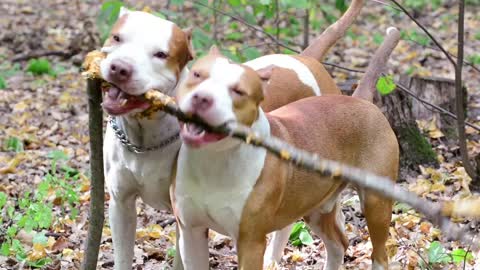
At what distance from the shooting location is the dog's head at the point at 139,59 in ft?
12.1

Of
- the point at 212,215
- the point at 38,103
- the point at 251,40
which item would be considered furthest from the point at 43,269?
the point at 251,40

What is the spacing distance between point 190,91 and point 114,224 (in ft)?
4.18

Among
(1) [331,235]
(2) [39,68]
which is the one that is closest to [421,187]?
(1) [331,235]

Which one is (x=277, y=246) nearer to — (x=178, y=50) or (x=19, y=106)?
(x=178, y=50)

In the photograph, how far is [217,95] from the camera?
3.48m

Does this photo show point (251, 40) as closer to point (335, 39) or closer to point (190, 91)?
point (335, 39)

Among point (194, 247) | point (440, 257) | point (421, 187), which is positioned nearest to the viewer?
point (194, 247)

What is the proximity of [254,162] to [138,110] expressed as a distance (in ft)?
1.82

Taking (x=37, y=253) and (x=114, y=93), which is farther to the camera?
(x=37, y=253)

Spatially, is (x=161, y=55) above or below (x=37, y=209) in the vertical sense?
above

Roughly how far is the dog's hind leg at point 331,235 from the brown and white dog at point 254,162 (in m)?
0.27

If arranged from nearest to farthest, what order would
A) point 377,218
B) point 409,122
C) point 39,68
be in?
point 377,218
point 409,122
point 39,68

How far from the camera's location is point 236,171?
380 cm

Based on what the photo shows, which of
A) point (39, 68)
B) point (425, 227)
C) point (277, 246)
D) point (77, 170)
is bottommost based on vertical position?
point (277, 246)
